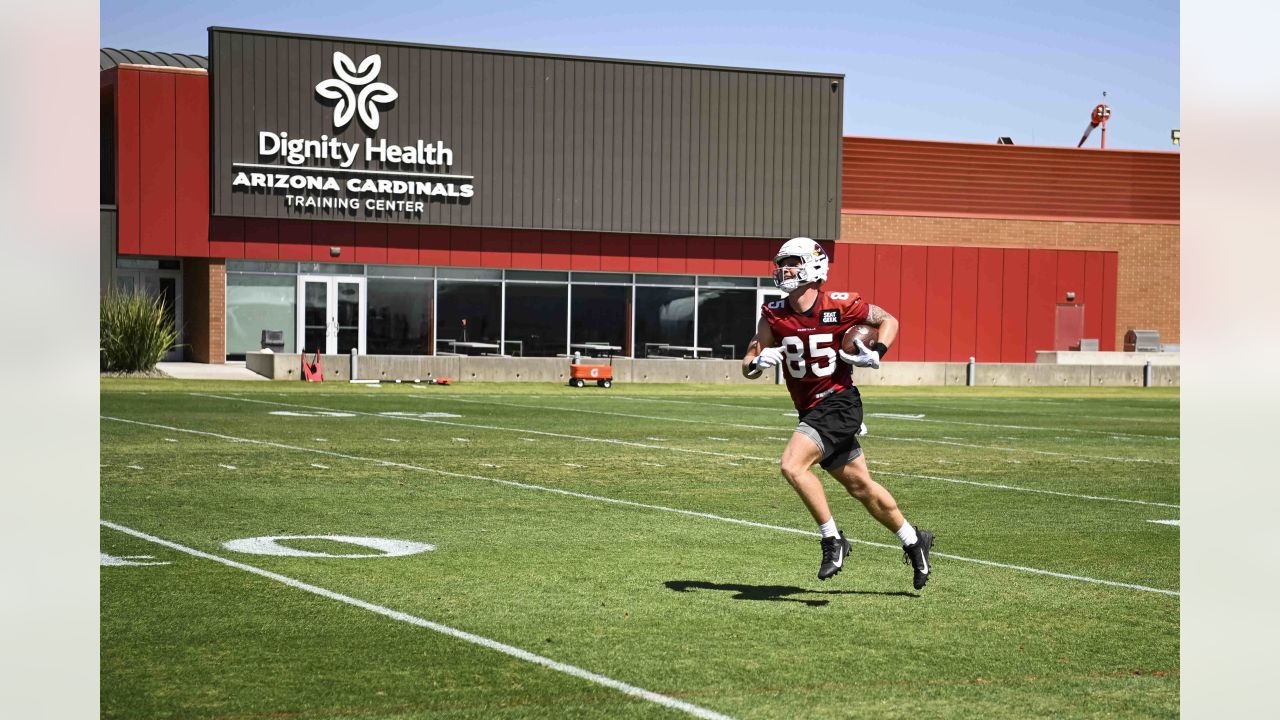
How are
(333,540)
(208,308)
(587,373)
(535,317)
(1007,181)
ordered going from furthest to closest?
(1007,181) → (535,317) → (208,308) → (587,373) → (333,540)

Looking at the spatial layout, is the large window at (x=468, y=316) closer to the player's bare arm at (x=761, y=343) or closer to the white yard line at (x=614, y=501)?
the white yard line at (x=614, y=501)

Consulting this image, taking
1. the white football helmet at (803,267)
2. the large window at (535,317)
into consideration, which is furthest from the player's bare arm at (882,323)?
the large window at (535,317)

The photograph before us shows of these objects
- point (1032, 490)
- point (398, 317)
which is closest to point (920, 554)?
point (1032, 490)

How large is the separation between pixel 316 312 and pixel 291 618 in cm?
3675

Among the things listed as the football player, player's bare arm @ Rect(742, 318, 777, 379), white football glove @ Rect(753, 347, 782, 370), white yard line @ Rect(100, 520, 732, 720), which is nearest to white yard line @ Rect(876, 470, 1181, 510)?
the football player

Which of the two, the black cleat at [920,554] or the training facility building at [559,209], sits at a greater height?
the training facility building at [559,209]

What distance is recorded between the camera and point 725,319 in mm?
48000

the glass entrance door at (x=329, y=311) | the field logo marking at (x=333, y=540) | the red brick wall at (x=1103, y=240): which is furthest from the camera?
the red brick wall at (x=1103, y=240)

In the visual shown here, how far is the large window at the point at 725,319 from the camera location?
4784 centimetres

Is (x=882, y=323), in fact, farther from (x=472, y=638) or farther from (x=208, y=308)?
(x=208, y=308)

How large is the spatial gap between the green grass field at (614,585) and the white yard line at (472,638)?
0.08 ft

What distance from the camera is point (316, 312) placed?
4375 centimetres

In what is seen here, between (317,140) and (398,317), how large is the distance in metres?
5.69
